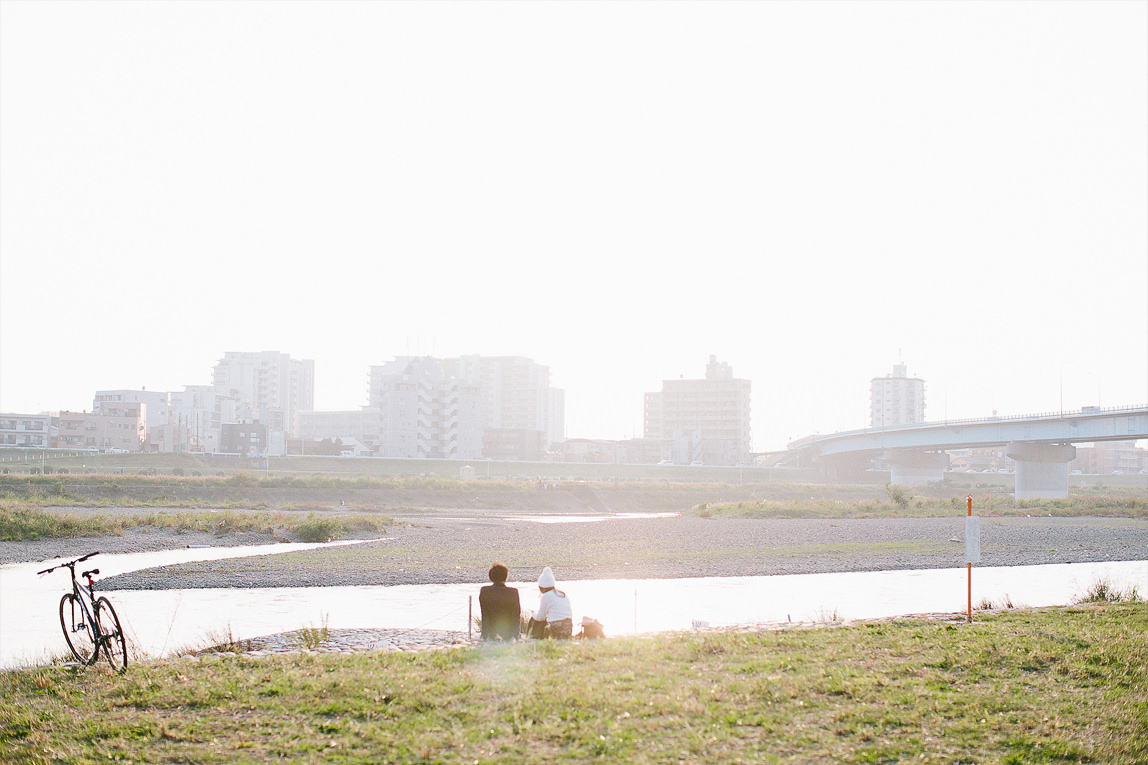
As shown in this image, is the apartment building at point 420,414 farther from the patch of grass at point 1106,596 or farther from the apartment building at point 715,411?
the patch of grass at point 1106,596

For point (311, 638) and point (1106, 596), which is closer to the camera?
point (311, 638)

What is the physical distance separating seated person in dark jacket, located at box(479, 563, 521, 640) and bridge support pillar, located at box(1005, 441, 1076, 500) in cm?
7952

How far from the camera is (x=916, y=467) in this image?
10912 cm

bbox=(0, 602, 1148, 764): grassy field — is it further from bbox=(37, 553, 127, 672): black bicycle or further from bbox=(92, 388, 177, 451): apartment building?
bbox=(92, 388, 177, 451): apartment building

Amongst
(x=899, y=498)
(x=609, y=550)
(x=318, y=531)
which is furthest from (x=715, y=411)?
(x=609, y=550)

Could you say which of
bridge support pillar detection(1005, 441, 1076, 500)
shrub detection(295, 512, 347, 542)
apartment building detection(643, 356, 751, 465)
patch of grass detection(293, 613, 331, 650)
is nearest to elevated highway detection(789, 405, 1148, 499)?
bridge support pillar detection(1005, 441, 1076, 500)

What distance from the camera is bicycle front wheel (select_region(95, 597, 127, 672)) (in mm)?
9984

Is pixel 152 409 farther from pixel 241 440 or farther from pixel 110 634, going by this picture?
pixel 110 634

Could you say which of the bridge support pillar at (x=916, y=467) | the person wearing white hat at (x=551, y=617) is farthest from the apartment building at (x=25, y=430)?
the person wearing white hat at (x=551, y=617)

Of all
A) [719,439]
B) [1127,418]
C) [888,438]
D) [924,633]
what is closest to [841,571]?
[924,633]

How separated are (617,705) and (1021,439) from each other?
82585 millimetres

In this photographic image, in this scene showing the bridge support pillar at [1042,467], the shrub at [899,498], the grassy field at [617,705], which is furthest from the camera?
the bridge support pillar at [1042,467]

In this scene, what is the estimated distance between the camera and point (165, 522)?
4216cm

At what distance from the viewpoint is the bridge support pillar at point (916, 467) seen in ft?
357
